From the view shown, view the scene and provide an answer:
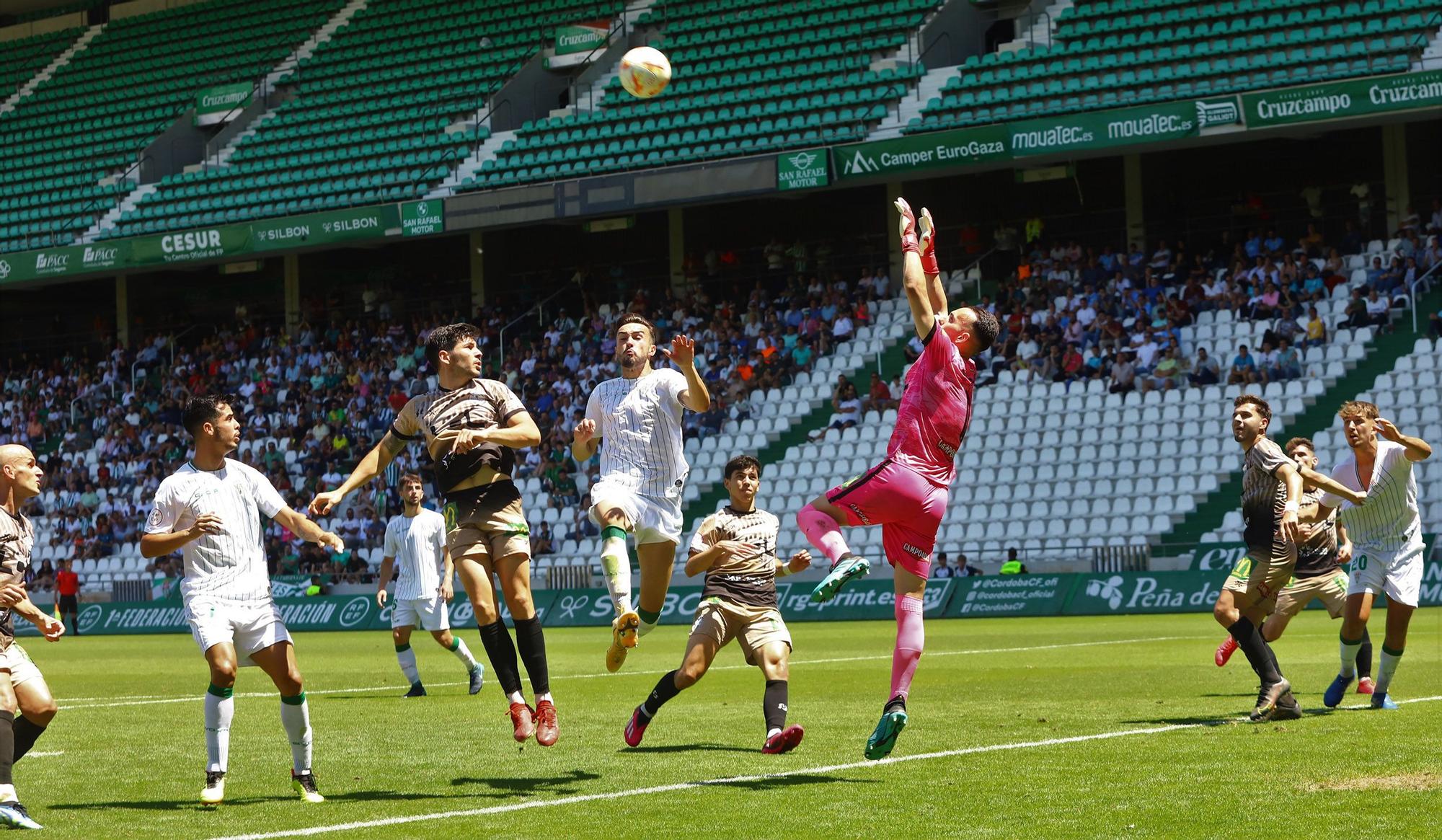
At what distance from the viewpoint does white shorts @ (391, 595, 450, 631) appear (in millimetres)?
18641

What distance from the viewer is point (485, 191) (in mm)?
40156

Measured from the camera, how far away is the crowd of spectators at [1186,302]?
32.0 metres

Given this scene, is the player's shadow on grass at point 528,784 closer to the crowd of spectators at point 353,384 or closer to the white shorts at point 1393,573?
the white shorts at point 1393,573

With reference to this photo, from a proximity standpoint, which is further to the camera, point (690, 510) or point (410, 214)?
point (410, 214)

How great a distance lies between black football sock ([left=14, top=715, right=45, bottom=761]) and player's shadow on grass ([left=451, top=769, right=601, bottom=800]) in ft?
7.79

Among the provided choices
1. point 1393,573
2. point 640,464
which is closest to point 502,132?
point 1393,573

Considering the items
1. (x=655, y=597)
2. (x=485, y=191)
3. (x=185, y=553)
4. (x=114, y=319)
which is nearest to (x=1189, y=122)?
(x=485, y=191)

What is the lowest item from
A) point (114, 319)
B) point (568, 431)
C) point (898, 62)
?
point (568, 431)

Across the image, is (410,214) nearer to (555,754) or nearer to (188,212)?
(188,212)

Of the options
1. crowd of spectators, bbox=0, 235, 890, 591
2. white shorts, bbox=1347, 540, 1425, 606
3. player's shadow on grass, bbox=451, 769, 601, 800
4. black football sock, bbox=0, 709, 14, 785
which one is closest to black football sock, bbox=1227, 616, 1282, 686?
white shorts, bbox=1347, 540, 1425, 606

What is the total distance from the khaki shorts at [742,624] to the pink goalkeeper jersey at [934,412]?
2522 mm

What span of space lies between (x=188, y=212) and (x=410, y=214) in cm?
793

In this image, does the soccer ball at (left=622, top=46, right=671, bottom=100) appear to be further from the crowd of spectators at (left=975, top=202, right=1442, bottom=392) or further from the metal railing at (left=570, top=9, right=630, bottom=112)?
the metal railing at (left=570, top=9, right=630, bottom=112)

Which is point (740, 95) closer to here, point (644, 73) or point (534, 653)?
point (644, 73)
